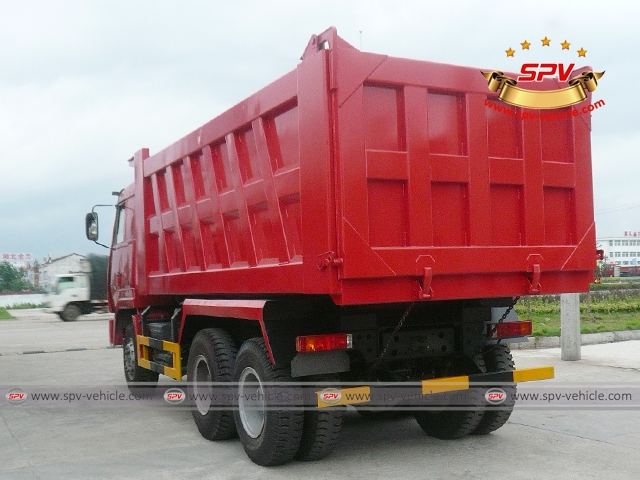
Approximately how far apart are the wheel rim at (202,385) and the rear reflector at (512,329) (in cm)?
251

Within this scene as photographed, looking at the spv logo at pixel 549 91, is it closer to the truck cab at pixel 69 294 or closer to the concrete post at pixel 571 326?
the concrete post at pixel 571 326

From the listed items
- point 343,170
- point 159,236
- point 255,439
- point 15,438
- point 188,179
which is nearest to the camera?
point 343,170

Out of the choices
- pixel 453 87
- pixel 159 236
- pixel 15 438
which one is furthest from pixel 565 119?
pixel 15 438

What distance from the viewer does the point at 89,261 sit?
28609mm

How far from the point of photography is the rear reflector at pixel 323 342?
16.3ft

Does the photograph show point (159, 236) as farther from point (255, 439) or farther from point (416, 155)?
point (416, 155)

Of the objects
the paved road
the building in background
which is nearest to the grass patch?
the paved road

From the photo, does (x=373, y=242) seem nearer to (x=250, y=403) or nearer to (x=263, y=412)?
(x=263, y=412)

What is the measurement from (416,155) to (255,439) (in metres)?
2.46

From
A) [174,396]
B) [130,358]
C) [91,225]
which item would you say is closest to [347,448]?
[174,396]

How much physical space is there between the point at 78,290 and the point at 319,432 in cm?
2542

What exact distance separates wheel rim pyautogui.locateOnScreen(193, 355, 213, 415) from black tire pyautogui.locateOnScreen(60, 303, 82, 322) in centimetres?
2401

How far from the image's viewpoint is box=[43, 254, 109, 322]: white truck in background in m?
28.6

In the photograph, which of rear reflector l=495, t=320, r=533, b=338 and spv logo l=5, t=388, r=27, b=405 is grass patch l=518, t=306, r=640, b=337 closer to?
rear reflector l=495, t=320, r=533, b=338
